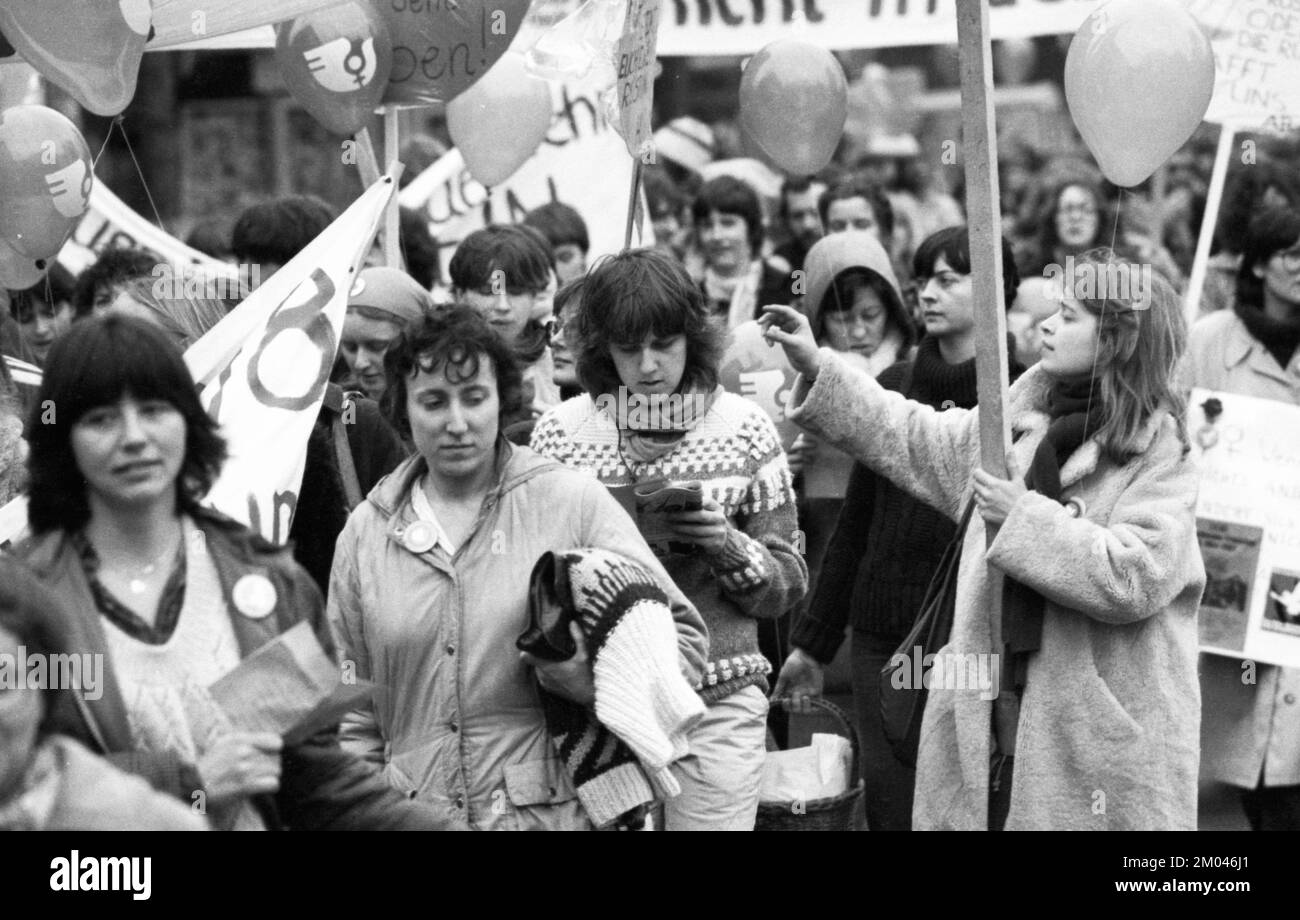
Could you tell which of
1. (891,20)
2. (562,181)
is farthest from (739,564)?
(562,181)

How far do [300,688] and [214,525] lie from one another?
0.27 m

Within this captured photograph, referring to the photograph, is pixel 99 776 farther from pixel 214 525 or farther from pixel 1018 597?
pixel 1018 597

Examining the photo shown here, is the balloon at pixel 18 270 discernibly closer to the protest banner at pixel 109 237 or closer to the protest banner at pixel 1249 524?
the protest banner at pixel 109 237

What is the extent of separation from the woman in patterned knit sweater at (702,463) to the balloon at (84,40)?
1.31 metres

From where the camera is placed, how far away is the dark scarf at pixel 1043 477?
436cm

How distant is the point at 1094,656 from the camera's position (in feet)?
14.3

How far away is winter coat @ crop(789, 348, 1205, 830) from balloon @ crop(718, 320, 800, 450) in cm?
143

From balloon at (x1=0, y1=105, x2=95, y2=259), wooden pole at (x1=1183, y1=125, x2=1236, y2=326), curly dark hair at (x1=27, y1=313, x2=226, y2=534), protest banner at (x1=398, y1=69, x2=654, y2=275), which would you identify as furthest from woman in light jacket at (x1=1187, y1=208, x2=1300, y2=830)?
curly dark hair at (x1=27, y1=313, x2=226, y2=534)

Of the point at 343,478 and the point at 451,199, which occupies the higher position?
the point at 451,199

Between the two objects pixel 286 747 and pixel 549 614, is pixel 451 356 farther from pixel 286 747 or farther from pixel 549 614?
pixel 286 747

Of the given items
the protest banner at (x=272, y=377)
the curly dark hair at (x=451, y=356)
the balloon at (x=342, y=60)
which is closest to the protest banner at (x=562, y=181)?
the balloon at (x=342, y=60)

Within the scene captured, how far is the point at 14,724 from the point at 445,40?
3.62 meters
